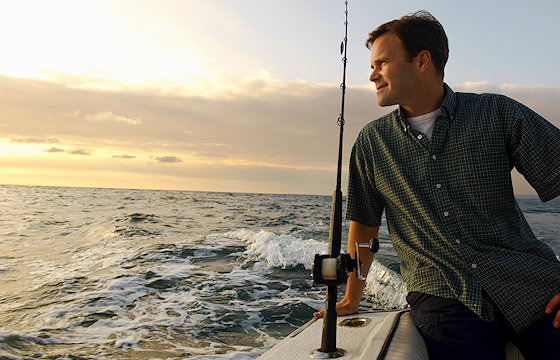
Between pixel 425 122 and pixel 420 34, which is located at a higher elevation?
pixel 420 34

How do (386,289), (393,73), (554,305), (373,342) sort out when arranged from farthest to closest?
(386,289), (393,73), (373,342), (554,305)

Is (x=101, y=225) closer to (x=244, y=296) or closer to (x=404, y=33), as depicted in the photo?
(x=244, y=296)

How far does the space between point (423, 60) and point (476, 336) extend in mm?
1179

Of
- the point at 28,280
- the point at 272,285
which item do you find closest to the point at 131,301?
the point at 272,285

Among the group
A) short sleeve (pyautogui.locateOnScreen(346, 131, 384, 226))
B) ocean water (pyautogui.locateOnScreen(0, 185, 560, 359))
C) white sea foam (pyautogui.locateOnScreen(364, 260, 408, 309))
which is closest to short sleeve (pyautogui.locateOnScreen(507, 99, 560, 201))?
short sleeve (pyautogui.locateOnScreen(346, 131, 384, 226))

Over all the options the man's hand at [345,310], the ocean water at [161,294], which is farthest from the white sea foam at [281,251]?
the man's hand at [345,310]

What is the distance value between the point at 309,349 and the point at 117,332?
147 inches

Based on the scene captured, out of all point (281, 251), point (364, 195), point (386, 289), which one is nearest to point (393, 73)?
point (364, 195)

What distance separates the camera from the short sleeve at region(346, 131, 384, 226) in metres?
2.40

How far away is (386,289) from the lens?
24.8 feet

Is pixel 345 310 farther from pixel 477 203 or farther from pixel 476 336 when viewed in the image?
pixel 477 203

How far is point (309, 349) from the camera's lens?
198 cm

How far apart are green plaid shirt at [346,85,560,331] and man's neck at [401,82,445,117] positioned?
5cm

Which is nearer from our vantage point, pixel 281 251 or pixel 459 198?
pixel 459 198
